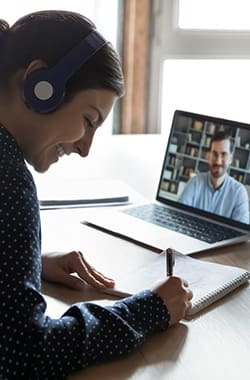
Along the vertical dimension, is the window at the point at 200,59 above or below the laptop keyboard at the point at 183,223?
above

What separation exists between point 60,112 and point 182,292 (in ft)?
1.10

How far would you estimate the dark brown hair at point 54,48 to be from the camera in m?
0.97

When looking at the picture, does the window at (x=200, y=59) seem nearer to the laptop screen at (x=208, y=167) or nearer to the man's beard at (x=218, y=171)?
the laptop screen at (x=208, y=167)

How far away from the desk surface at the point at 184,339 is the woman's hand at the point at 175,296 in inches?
0.8

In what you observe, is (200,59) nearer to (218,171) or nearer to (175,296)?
(218,171)

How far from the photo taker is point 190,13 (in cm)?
241

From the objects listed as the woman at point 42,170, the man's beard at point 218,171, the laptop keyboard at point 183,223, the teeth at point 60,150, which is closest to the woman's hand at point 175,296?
the woman at point 42,170

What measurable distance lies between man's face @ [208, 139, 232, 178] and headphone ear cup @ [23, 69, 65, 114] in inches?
24.4

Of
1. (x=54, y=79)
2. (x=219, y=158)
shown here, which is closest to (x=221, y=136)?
(x=219, y=158)

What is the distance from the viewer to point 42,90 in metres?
0.95

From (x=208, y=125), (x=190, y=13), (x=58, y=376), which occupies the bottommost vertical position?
(x=58, y=376)

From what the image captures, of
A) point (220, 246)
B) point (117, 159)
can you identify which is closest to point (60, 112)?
point (220, 246)

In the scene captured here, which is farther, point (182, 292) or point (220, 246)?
point (220, 246)

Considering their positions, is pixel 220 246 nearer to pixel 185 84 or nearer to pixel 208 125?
pixel 208 125
